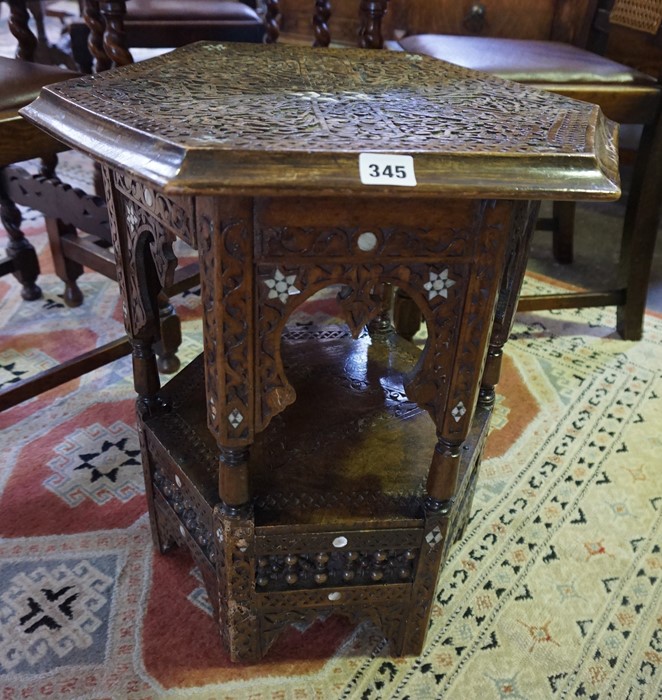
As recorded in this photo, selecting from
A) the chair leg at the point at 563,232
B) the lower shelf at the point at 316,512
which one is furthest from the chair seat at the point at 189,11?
the lower shelf at the point at 316,512

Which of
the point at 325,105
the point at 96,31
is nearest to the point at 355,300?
the point at 325,105

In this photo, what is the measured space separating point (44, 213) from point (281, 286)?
1404 mm

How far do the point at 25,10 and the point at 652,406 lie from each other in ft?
6.54

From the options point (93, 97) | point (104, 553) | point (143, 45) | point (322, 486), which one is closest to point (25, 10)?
point (143, 45)

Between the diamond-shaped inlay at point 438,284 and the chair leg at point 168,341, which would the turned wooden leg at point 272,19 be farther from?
the diamond-shaped inlay at point 438,284

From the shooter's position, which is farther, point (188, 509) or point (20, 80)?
point (20, 80)

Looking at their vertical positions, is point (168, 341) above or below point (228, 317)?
below

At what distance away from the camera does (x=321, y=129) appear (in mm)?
702

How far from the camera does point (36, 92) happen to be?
128cm

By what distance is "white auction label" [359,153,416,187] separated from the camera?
2.01 feet

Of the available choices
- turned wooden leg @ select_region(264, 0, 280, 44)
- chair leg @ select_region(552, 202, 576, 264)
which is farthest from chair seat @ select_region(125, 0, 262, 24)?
chair leg @ select_region(552, 202, 576, 264)

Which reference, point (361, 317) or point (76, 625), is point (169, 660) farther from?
point (361, 317)

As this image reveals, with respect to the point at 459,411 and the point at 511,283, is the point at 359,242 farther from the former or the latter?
the point at 511,283

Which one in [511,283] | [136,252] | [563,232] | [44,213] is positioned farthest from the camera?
[563,232]
